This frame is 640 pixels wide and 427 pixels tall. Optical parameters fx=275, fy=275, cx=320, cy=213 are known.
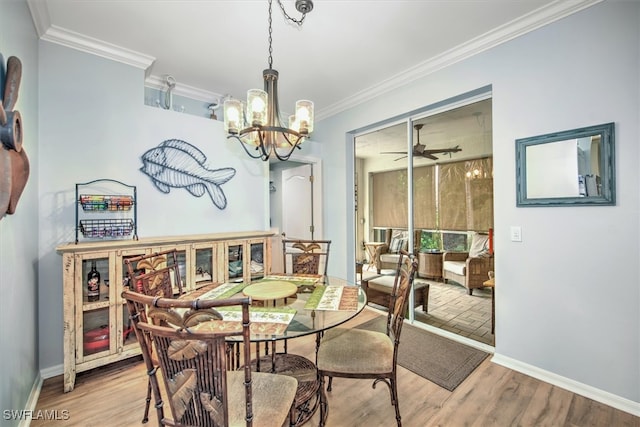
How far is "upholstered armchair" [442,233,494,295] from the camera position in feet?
9.19

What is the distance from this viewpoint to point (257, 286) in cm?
194

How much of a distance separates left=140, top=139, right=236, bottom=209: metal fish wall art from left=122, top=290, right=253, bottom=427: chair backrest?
208cm

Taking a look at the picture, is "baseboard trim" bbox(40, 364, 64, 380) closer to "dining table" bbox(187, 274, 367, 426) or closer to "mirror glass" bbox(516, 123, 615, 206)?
"dining table" bbox(187, 274, 367, 426)

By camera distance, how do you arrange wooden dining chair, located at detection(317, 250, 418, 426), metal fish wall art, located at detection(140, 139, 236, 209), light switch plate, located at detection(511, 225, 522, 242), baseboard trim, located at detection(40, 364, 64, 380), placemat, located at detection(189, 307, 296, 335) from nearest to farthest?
placemat, located at detection(189, 307, 296, 335) < wooden dining chair, located at detection(317, 250, 418, 426) < baseboard trim, located at detection(40, 364, 64, 380) < light switch plate, located at detection(511, 225, 522, 242) < metal fish wall art, located at detection(140, 139, 236, 209)

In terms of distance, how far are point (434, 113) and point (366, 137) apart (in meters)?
1.01

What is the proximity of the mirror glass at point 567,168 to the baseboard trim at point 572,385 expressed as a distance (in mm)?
1291

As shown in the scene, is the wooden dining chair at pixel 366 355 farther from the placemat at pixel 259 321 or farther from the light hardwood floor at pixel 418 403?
the placemat at pixel 259 321

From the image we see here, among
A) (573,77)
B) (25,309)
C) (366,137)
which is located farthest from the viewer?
(366,137)

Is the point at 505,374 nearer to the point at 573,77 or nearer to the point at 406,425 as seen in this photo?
the point at 406,425

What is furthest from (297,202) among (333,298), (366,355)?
(366,355)

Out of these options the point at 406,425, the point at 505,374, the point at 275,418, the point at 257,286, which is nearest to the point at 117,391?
the point at 257,286

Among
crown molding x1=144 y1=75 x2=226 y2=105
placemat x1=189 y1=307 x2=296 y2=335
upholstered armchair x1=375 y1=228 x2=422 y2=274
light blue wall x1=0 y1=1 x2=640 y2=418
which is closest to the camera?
placemat x1=189 y1=307 x2=296 y2=335

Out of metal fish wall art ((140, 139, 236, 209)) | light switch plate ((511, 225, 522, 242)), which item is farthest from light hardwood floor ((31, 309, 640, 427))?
metal fish wall art ((140, 139, 236, 209))

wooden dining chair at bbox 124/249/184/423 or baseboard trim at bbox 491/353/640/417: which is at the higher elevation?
wooden dining chair at bbox 124/249/184/423
